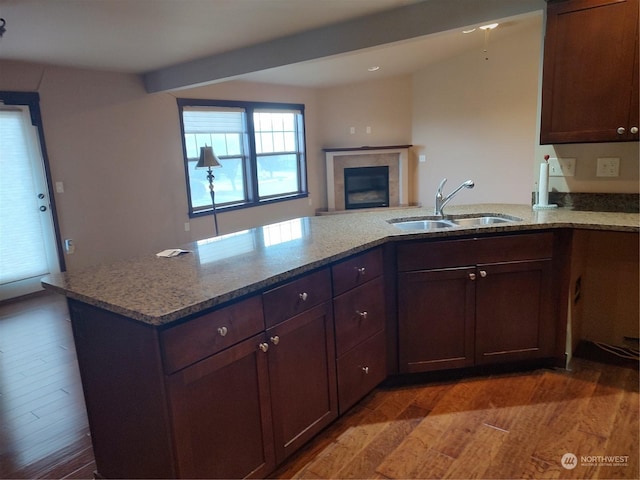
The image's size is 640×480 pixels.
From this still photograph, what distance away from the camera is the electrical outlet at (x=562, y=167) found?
2.69 m

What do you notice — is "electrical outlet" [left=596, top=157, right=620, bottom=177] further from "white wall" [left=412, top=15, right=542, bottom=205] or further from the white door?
the white door

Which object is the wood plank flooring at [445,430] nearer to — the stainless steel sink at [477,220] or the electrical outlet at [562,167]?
the stainless steel sink at [477,220]

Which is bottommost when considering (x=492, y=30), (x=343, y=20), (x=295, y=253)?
(x=295, y=253)

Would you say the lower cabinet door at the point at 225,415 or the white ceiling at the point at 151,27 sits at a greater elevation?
the white ceiling at the point at 151,27

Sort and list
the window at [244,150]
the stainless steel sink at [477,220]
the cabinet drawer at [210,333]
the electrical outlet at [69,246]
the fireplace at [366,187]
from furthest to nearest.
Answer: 1. the fireplace at [366,187]
2. the window at [244,150]
3. the electrical outlet at [69,246]
4. the stainless steel sink at [477,220]
5. the cabinet drawer at [210,333]

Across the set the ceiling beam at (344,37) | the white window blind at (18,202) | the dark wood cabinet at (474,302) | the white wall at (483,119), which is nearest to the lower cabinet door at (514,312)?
the dark wood cabinet at (474,302)

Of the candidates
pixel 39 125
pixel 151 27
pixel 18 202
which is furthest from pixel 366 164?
pixel 18 202

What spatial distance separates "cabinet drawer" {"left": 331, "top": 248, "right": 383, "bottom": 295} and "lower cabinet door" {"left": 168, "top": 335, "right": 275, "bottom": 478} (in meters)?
0.50

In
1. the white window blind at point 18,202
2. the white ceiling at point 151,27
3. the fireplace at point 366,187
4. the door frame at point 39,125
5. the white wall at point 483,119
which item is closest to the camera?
the white ceiling at point 151,27

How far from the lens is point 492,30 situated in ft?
19.0

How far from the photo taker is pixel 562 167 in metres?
2.72

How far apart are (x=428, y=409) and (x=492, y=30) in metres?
5.37

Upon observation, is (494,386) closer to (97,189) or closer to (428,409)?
(428,409)

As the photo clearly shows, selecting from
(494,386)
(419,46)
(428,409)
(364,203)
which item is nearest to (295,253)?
(428,409)
